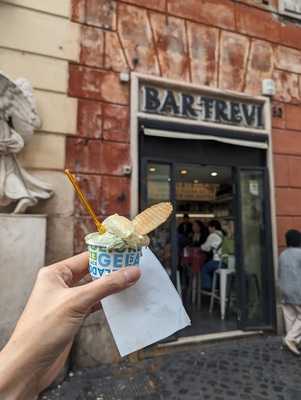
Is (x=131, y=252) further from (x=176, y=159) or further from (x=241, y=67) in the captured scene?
(x=241, y=67)

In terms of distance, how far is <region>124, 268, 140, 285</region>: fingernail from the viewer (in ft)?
4.19

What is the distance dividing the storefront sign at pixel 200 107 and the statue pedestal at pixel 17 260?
253cm

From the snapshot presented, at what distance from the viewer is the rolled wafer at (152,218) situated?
4.78ft

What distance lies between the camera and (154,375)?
416 centimetres

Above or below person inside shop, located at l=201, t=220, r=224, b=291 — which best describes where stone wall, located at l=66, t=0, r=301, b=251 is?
above

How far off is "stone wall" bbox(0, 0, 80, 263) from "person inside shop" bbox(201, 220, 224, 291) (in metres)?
3.32

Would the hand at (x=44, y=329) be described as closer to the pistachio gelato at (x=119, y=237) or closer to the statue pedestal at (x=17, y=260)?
the pistachio gelato at (x=119, y=237)

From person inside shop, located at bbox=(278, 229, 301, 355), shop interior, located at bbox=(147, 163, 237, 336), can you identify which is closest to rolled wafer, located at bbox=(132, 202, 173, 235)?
shop interior, located at bbox=(147, 163, 237, 336)

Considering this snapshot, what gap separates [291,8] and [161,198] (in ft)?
15.7

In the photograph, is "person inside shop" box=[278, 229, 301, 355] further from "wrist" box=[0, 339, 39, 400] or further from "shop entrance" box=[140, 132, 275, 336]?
"wrist" box=[0, 339, 39, 400]

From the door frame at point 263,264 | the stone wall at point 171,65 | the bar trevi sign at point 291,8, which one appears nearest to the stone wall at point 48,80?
the stone wall at point 171,65

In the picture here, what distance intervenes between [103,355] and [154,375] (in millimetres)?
786

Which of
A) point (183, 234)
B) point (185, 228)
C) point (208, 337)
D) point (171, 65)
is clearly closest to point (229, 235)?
point (183, 234)

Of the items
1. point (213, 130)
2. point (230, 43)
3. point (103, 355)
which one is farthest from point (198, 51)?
point (103, 355)
